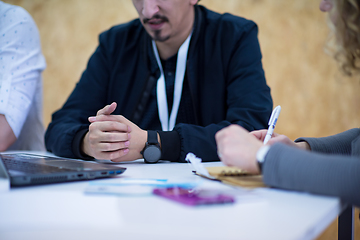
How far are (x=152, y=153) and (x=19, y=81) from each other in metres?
0.72

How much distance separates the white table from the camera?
366 mm

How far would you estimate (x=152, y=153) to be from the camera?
3.15 ft

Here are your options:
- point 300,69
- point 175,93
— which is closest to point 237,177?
point 175,93

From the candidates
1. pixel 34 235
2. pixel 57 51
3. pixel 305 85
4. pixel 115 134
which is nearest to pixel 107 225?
pixel 34 235

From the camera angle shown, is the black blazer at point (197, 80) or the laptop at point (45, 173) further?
the black blazer at point (197, 80)

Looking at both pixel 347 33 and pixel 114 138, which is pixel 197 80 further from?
pixel 347 33

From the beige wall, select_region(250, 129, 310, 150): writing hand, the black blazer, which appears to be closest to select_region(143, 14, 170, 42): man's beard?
the black blazer

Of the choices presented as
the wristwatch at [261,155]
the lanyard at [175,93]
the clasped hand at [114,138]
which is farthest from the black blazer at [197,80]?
Result: the wristwatch at [261,155]

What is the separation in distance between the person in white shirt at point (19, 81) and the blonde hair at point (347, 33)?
1.14m

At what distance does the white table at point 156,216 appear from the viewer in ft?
1.20

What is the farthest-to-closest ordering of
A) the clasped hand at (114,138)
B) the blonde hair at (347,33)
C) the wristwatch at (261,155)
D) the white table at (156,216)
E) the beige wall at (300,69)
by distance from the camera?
the beige wall at (300,69)
the clasped hand at (114,138)
the blonde hair at (347,33)
the wristwatch at (261,155)
the white table at (156,216)

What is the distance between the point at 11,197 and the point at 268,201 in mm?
383

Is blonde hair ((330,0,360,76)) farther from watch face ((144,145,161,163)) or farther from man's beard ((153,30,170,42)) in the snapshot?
man's beard ((153,30,170,42))

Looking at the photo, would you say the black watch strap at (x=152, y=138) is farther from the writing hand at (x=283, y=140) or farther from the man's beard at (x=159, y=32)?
the man's beard at (x=159, y=32)
